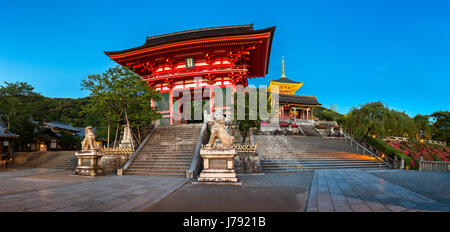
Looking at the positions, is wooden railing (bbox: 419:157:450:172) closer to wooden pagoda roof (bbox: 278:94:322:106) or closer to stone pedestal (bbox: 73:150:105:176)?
stone pedestal (bbox: 73:150:105:176)

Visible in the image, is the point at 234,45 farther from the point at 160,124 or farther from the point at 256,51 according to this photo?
the point at 160,124

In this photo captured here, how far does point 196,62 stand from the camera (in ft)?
58.3

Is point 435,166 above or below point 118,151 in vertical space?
below

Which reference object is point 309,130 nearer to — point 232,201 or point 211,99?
point 211,99

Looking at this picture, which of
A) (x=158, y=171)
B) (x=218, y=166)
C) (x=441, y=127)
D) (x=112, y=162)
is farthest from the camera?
(x=441, y=127)

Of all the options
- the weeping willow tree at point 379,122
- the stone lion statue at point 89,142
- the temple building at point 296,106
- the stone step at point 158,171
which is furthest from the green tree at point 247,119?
the temple building at point 296,106

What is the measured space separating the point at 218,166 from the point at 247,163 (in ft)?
10.8

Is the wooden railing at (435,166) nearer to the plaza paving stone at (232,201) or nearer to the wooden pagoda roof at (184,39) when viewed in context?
the plaza paving stone at (232,201)

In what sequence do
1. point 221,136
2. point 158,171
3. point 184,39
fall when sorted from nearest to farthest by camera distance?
point 221,136, point 158,171, point 184,39

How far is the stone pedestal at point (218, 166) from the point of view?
24.6ft

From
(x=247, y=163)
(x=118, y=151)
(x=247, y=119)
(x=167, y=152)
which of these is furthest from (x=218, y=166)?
(x=118, y=151)

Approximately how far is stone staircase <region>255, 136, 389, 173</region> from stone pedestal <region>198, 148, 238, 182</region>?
4.23 meters

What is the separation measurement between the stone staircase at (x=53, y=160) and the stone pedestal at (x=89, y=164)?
4.59 m
